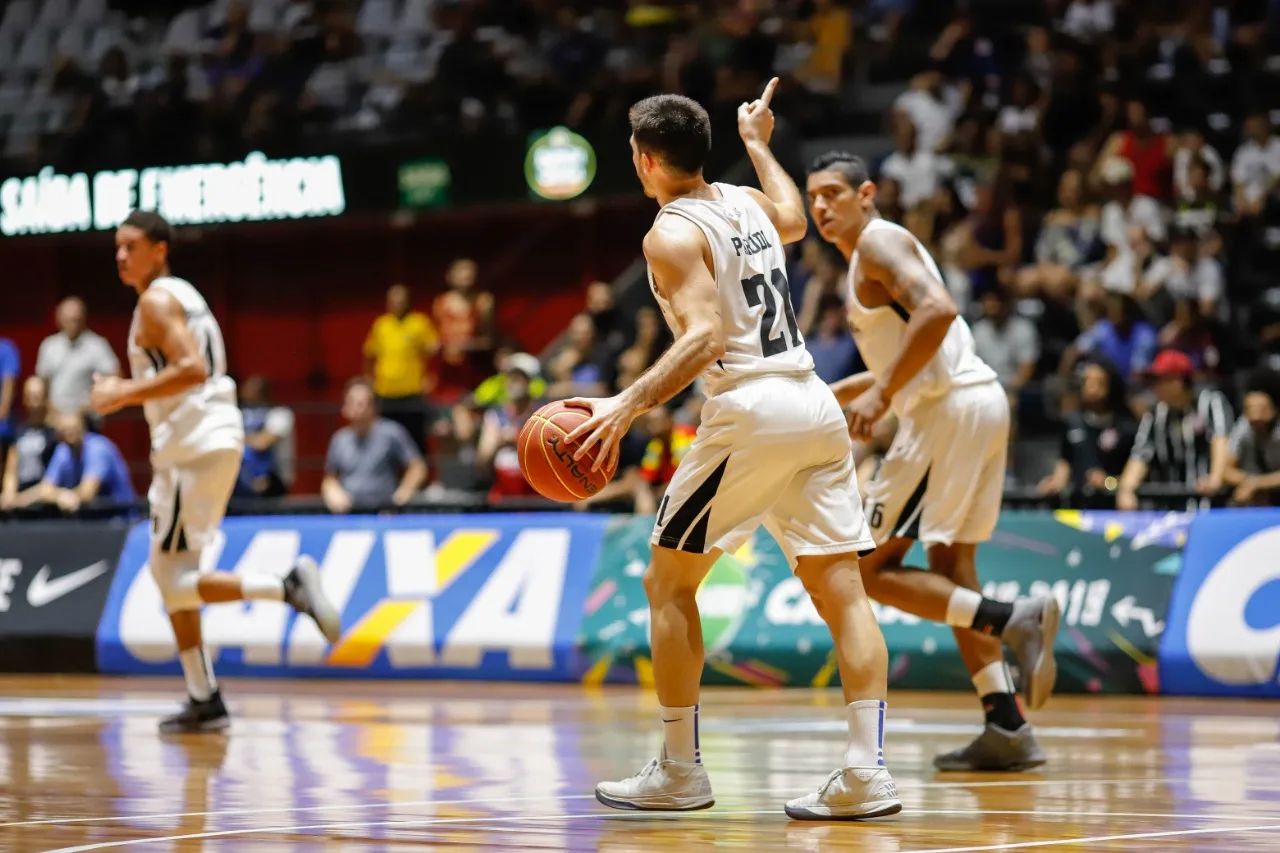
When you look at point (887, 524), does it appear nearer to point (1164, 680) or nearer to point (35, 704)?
point (1164, 680)

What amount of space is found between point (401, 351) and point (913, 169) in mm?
5461

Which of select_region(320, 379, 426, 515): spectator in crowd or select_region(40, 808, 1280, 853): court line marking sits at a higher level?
select_region(320, 379, 426, 515): spectator in crowd

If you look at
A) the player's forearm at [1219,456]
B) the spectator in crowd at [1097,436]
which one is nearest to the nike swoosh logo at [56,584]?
the spectator in crowd at [1097,436]

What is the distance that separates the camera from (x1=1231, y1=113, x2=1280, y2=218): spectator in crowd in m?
15.5

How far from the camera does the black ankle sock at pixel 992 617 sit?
7.12m

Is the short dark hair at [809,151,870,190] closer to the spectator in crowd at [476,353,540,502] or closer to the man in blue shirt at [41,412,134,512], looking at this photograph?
the spectator in crowd at [476,353,540,502]

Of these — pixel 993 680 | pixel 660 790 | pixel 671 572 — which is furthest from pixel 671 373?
pixel 993 680

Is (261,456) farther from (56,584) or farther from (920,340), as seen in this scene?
(920,340)

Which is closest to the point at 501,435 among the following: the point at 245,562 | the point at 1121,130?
the point at 245,562

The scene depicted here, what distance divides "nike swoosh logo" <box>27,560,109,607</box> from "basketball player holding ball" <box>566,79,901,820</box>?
868 cm

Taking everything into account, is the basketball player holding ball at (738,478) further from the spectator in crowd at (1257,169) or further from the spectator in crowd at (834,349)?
the spectator in crowd at (1257,169)

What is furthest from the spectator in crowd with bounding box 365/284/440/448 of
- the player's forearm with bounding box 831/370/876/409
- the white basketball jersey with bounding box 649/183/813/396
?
the white basketball jersey with bounding box 649/183/813/396

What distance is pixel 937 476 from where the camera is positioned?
290 inches

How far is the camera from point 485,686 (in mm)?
12086
